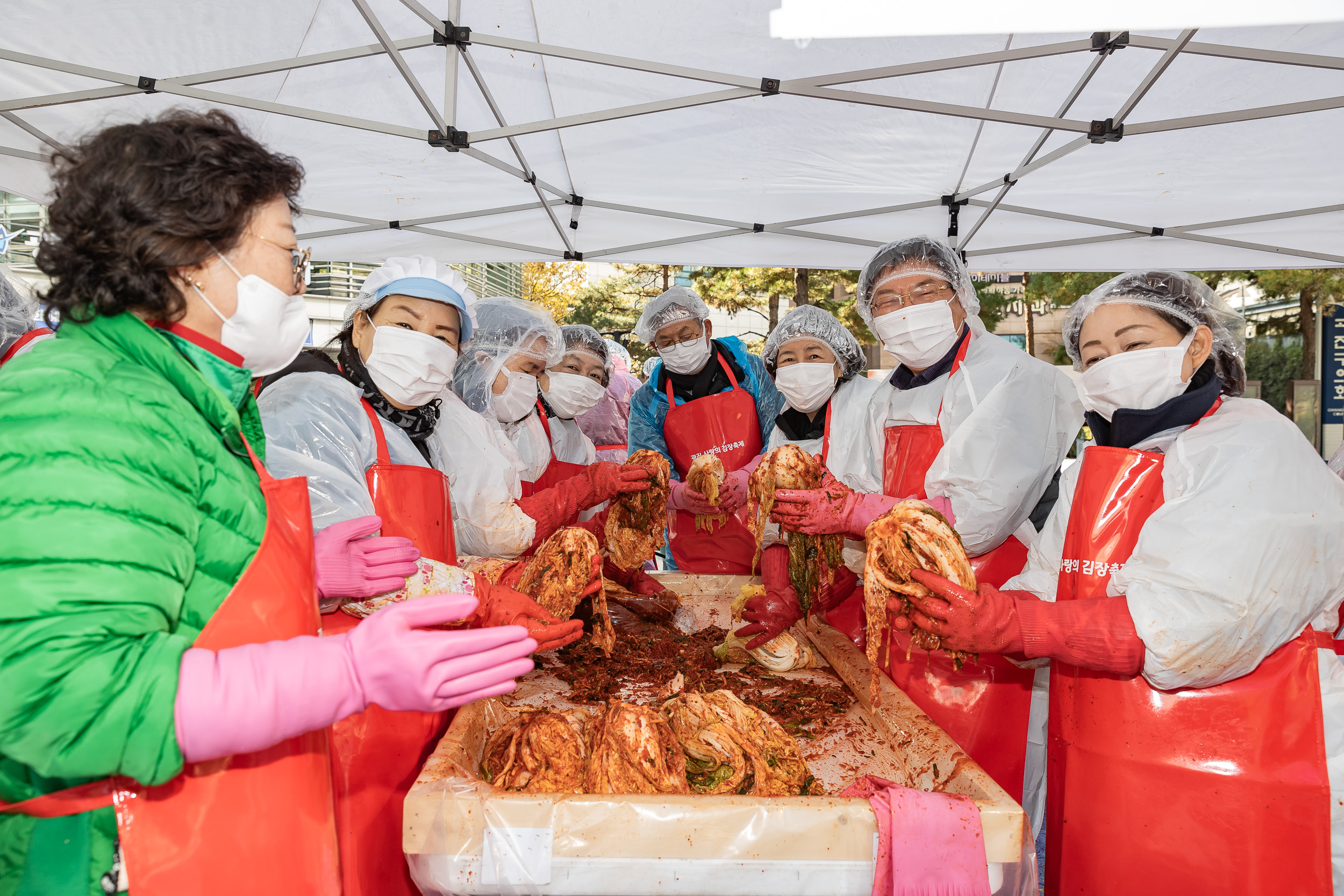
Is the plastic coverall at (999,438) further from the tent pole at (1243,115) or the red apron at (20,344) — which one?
the red apron at (20,344)

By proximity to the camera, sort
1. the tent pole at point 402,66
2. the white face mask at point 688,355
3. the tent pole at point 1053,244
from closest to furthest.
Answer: the tent pole at point 402,66 < the white face mask at point 688,355 < the tent pole at point 1053,244

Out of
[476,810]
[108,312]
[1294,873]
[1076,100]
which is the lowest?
[1294,873]

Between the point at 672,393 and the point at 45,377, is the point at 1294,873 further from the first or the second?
the point at 672,393

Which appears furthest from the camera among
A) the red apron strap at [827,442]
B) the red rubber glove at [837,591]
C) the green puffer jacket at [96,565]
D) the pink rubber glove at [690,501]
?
the pink rubber glove at [690,501]

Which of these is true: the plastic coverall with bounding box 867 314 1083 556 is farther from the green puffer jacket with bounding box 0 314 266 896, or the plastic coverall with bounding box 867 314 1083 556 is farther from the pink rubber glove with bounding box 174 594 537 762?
the green puffer jacket with bounding box 0 314 266 896

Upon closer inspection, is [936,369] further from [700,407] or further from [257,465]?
[257,465]

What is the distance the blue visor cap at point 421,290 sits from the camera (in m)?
2.94

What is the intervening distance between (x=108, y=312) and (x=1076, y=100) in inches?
211

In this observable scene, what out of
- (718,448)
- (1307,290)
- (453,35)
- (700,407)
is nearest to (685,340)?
(700,407)

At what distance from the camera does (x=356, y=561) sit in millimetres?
2232

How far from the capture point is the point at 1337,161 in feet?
17.4

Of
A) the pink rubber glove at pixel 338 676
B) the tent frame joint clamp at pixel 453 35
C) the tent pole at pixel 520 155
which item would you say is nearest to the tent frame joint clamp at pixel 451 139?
the tent pole at pixel 520 155

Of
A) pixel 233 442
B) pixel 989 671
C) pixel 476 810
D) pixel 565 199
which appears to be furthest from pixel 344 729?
pixel 565 199

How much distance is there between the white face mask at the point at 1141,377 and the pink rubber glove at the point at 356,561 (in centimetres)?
236
